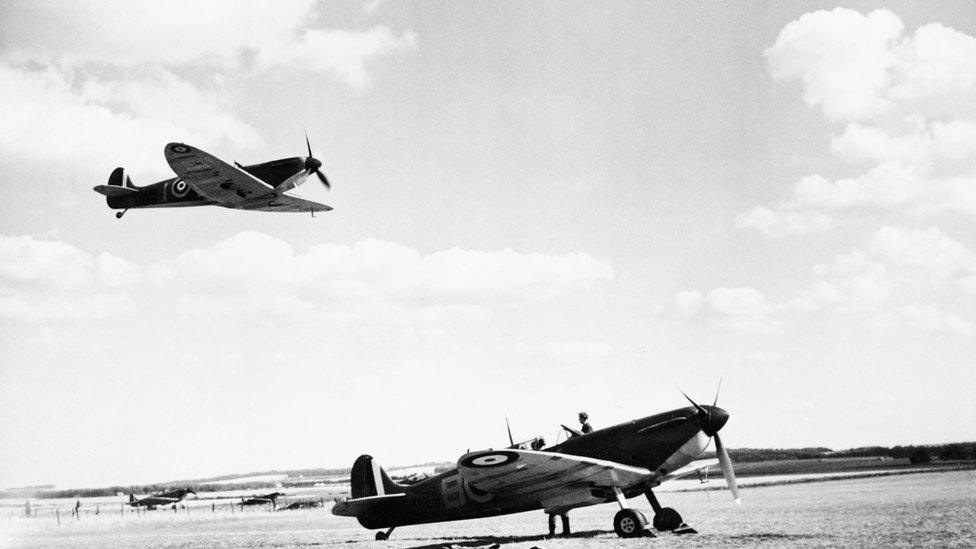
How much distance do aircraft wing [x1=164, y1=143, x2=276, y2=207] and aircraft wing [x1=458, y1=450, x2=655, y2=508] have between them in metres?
10.3

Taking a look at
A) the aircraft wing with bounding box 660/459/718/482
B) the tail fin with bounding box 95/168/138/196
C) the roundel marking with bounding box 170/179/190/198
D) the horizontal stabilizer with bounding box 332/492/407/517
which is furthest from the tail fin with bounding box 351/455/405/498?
the tail fin with bounding box 95/168/138/196

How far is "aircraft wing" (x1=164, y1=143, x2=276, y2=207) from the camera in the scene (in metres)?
16.7

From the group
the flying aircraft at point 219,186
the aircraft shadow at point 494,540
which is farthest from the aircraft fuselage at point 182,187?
the aircraft shadow at point 494,540

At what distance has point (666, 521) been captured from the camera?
12750 mm

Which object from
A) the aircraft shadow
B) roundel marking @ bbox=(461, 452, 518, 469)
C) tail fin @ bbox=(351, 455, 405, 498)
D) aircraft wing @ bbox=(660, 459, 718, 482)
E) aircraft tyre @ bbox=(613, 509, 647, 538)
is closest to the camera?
roundel marking @ bbox=(461, 452, 518, 469)

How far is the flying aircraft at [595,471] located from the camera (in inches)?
472

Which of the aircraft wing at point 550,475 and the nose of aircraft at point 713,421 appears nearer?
the aircraft wing at point 550,475

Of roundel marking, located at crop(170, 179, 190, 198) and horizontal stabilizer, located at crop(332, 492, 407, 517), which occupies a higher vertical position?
roundel marking, located at crop(170, 179, 190, 198)

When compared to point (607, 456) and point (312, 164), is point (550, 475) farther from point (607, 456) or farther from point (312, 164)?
point (312, 164)

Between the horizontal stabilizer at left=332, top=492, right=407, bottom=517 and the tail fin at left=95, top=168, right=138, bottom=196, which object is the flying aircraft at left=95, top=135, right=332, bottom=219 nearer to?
the tail fin at left=95, top=168, right=138, bottom=196

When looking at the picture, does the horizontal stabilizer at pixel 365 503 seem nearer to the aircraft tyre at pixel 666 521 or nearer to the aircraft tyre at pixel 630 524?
the aircraft tyre at pixel 630 524

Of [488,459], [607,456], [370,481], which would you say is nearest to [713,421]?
[607,456]

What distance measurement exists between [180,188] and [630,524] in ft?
52.5

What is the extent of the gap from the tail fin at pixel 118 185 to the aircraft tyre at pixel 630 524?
18.0 m
